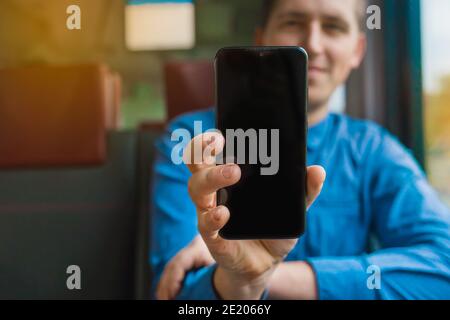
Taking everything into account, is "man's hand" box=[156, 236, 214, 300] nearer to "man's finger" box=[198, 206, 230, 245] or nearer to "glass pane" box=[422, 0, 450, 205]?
"man's finger" box=[198, 206, 230, 245]

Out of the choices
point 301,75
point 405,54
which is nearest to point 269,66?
point 301,75

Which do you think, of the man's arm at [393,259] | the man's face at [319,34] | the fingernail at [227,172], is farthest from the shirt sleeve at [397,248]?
the fingernail at [227,172]

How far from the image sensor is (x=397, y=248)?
1.64 ft

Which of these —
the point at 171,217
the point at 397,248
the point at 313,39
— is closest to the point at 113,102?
the point at 171,217

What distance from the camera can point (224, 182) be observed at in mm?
331

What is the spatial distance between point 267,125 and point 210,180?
0.06 meters

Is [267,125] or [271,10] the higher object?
[271,10]

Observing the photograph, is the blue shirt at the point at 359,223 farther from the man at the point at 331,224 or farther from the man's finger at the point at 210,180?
the man's finger at the point at 210,180

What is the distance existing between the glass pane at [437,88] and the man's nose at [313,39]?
0.44ft

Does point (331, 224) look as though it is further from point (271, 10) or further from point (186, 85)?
point (186, 85)

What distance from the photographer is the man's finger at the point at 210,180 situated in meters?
0.33

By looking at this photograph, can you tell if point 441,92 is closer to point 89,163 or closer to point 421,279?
point 421,279

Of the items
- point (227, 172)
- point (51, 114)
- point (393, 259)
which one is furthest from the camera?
point (51, 114)


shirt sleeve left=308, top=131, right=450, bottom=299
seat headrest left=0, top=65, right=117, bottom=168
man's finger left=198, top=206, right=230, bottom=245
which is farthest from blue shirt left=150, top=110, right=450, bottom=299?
seat headrest left=0, top=65, right=117, bottom=168
